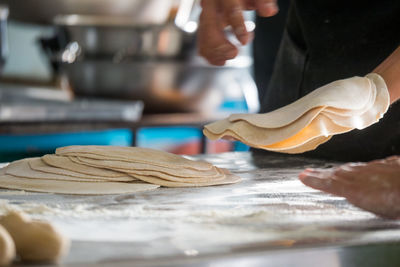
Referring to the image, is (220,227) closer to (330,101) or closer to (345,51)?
(330,101)

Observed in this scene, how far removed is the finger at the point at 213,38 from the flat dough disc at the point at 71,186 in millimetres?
326

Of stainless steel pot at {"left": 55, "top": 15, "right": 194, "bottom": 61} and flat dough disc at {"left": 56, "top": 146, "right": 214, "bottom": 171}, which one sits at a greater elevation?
stainless steel pot at {"left": 55, "top": 15, "right": 194, "bottom": 61}

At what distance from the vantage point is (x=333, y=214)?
1041 mm

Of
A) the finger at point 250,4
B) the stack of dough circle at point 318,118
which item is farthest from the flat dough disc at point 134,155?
the finger at point 250,4

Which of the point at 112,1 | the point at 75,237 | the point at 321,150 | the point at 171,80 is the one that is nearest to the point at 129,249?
the point at 75,237

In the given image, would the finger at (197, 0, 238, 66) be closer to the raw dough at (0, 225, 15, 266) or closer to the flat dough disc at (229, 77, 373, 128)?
the flat dough disc at (229, 77, 373, 128)

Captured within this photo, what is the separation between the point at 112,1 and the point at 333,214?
216 cm

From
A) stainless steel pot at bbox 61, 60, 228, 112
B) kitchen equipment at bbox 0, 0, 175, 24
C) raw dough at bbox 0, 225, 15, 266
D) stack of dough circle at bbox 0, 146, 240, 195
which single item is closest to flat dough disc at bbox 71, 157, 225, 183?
stack of dough circle at bbox 0, 146, 240, 195

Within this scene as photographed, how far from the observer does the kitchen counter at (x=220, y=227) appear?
0.77 metres

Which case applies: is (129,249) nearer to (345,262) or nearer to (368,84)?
(345,262)

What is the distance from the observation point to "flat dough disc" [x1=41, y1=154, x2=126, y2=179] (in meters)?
1.24

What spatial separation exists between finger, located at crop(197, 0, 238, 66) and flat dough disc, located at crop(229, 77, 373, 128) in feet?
0.51

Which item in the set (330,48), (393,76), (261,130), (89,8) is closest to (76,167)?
(261,130)

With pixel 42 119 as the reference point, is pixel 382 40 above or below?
above
